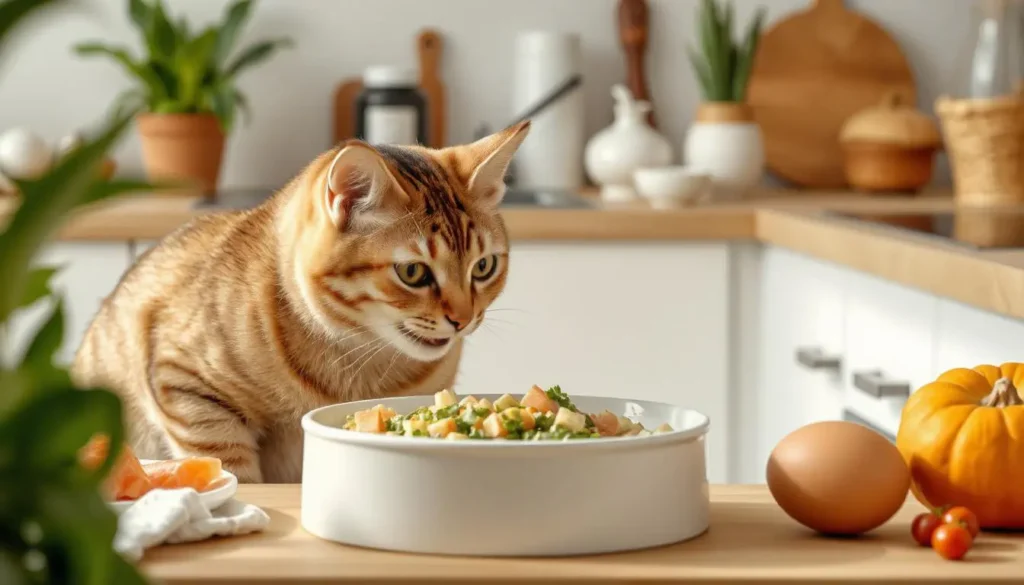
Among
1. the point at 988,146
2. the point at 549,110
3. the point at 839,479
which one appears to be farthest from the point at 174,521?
the point at 549,110

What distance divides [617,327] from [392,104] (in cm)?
79

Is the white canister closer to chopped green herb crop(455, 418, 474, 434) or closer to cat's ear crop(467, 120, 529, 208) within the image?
cat's ear crop(467, 120, 529, 208)

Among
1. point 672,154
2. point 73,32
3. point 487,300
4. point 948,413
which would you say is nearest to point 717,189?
point 672,154

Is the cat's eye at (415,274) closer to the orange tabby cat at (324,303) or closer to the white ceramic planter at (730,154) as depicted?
the orange tabby cat at (324,303)

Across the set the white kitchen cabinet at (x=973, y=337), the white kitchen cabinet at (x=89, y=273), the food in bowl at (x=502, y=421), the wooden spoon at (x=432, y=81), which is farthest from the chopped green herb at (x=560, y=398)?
the wooden spoon at (x=432, y=81)

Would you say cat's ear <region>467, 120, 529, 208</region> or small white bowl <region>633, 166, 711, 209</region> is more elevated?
cat's ear <region>467, 120, 529, 208</region>

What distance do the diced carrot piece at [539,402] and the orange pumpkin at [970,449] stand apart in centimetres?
26

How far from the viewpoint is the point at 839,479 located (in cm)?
87

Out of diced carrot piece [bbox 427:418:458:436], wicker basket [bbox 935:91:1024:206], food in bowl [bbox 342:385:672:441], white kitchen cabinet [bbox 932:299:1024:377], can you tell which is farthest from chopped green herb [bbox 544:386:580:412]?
wicker basket [bbox 935:91:1024:206]

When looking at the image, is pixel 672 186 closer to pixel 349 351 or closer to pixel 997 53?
pixel 997 53

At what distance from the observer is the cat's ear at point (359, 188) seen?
1240 mm

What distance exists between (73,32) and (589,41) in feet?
4.12

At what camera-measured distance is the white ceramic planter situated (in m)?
3.08

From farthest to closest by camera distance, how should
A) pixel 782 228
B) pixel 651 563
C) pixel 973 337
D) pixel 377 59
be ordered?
pixel 377 59 → pixel 782 228 → pixel 973 337 → pixel 651 563
